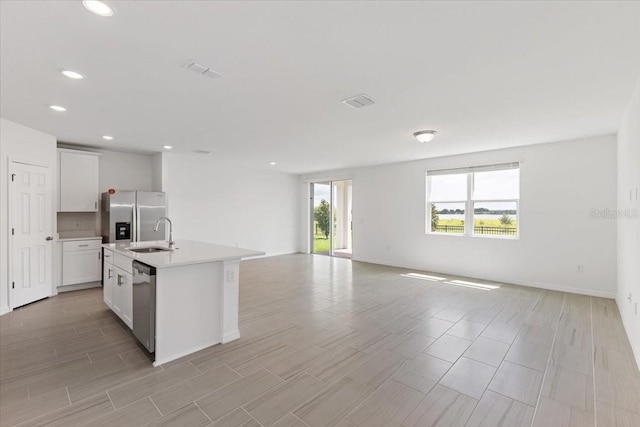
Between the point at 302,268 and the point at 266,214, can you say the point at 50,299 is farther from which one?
the point at 266,214

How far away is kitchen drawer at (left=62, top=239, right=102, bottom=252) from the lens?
4.90 metres

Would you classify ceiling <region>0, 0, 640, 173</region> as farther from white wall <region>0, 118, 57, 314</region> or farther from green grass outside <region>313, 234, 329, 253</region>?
green grass outside <region>313, 234, 329, 253</region>

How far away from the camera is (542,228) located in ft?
16.9

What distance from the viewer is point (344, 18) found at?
1850 mm

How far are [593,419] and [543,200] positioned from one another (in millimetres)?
4174

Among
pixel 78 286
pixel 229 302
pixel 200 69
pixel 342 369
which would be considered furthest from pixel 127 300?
pixel 78 286

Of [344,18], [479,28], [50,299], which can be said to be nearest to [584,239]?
[479,28]

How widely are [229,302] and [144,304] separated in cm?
76

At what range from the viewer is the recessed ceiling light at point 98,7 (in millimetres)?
1708

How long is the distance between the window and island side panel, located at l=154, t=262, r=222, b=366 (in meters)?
5.17

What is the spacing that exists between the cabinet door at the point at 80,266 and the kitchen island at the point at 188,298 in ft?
8.09

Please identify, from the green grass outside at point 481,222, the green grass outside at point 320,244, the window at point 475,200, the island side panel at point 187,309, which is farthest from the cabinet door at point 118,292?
the green grass outside at point 320,244

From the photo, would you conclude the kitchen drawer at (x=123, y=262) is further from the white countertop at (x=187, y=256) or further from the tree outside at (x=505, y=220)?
the tree outside at (x=505, y=220)

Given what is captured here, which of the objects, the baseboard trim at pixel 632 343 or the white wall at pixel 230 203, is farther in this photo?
the white wall at pixel 230 203
